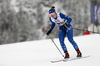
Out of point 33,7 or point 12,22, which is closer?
point 12,22

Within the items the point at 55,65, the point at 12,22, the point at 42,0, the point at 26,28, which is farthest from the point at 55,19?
the point at 42,0

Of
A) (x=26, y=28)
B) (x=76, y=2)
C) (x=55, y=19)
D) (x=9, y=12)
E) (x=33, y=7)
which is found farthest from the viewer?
(x=76, y=2)

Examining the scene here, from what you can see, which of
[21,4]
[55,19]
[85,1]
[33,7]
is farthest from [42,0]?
[55,19]

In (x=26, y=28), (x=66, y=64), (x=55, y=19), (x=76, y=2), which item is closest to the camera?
(x=66, y=64)

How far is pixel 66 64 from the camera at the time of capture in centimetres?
403

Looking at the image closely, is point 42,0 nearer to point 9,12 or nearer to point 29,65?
point 9,12

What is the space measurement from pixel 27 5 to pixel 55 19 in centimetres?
2853

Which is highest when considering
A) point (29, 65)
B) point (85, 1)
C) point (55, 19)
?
point (55, 19)

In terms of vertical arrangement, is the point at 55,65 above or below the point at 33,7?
above

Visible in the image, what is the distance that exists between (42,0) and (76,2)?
7.85 meters

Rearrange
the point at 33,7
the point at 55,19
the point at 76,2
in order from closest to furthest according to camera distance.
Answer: the point at 55,19 < the point at 33,7 < the point at 76,2

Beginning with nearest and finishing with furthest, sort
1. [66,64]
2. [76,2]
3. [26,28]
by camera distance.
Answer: [66,64], [26,28], [76,2]

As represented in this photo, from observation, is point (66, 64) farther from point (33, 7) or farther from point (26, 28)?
point (33, 7)

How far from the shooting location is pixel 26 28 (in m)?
28.5
